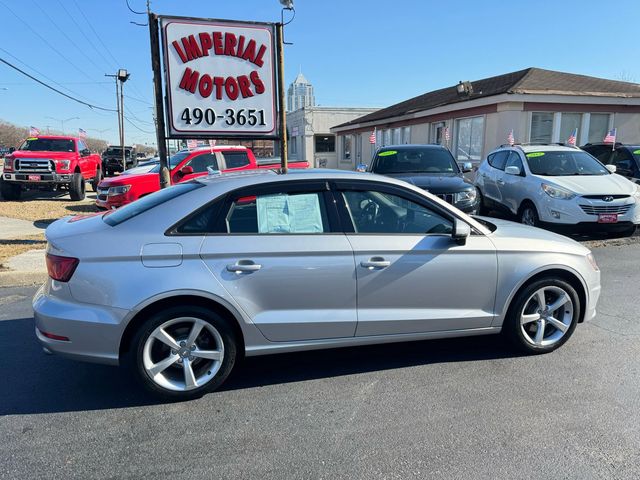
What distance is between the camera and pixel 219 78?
23.4 feet

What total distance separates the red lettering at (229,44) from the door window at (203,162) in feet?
14.2

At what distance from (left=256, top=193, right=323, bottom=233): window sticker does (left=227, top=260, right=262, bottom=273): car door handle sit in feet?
0.87

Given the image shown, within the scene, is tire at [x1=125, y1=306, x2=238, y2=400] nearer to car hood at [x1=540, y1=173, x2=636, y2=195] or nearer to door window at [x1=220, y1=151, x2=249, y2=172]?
car hood at [x1=540, y1=173, x2=636, y2=195]

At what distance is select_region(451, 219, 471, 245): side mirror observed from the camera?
343 cm

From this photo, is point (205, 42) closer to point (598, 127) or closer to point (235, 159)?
point (235, 159)

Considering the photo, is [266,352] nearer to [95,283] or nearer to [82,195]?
[95,283]

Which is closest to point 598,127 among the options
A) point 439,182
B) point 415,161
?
point 415,161

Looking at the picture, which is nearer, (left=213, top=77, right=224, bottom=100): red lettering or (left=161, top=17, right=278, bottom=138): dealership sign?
(left=161, top=17, right=278, bottom=138): dealership sign

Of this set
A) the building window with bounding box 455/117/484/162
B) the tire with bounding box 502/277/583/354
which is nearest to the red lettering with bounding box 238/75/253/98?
the tire with bounding box 502/277/583/354

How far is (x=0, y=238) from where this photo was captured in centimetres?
895

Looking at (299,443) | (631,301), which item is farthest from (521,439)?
(631,301)

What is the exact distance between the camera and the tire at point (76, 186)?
14.8 metres

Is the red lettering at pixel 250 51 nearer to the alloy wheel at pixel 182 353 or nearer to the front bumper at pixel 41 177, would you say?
the alloy wheel at pixel 182 353

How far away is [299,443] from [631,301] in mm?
4398
